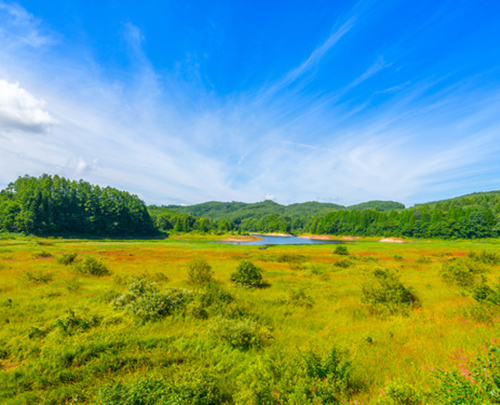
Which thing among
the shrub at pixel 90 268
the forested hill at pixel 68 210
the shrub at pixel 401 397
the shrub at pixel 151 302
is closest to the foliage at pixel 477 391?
the shrub at pixel 401 397

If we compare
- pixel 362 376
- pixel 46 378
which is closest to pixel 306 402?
pixel 362 376

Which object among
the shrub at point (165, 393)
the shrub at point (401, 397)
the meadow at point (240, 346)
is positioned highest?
the shrub at point (401, 397)

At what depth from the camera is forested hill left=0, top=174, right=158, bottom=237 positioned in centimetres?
7894

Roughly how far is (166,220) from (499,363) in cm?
18459

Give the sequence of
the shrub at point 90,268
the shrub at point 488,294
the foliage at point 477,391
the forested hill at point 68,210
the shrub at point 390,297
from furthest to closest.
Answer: the forested hill at point 68,210, the shrub at point 90,268, the shrub at point 390,297, the shrub at point 488,294, the foliage at point 477,391

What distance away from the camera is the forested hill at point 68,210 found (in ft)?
259

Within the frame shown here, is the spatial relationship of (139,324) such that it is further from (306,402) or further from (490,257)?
(490,257)

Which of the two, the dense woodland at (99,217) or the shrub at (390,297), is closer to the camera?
the shrub at (390,297)

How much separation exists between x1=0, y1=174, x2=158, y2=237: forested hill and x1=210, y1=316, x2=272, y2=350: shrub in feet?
337

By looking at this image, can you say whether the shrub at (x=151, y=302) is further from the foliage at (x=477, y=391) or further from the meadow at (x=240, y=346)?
the foliage at (x=477, y=391)

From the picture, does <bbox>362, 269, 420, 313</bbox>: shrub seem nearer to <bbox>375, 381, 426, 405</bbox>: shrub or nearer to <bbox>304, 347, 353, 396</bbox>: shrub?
<bbox>304, 347, 353, 396</bbox>: shrub

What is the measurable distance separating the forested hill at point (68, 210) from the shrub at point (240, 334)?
337 feet

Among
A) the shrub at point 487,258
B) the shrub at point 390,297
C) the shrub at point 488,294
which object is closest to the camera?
the shrub at point 488,294

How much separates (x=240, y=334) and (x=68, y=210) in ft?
390
